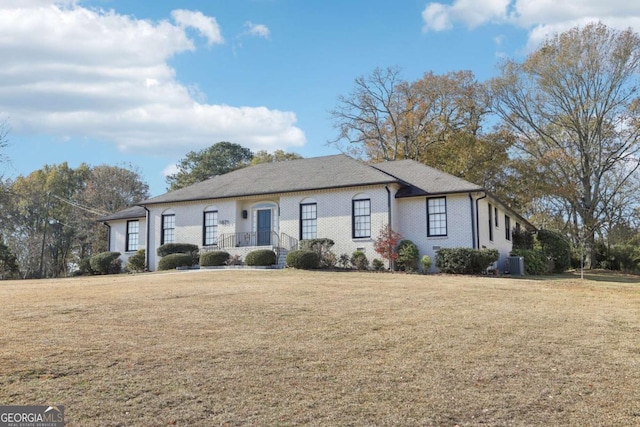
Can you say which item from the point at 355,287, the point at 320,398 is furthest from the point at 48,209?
the point at 320,398

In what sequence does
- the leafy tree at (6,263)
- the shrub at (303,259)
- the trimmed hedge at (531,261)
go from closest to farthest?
the shrub at (303,259) → the trimmed hedge at (531,261) → the leafy tree at (6,263)

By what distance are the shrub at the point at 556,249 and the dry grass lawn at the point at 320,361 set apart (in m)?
19.8

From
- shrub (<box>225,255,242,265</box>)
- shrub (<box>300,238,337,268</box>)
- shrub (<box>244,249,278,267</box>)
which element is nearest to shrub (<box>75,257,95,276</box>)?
shrub (<box>225,255,242,265</box>)

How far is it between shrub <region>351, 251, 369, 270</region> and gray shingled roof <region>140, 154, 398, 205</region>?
3.17m

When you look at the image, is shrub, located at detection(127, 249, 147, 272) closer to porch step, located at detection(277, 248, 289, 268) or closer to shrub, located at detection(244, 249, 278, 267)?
shrub, located at detection(244, 249, 278, 267)

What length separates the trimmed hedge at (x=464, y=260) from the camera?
75.7 ft

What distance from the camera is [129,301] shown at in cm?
1279

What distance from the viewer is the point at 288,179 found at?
96.1ft

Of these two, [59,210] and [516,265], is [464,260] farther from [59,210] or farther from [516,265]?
[59,210]

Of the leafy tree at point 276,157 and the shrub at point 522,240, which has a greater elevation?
the leafy tree at point 276,157

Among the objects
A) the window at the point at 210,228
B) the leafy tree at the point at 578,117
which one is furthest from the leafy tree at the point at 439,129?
the window at the point at 210,228

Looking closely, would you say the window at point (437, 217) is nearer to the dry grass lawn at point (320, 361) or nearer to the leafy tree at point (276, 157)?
the dry grass lawn at point (320, 361)

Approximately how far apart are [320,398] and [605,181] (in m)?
41.0

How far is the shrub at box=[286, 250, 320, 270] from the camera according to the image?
80.2 ft
